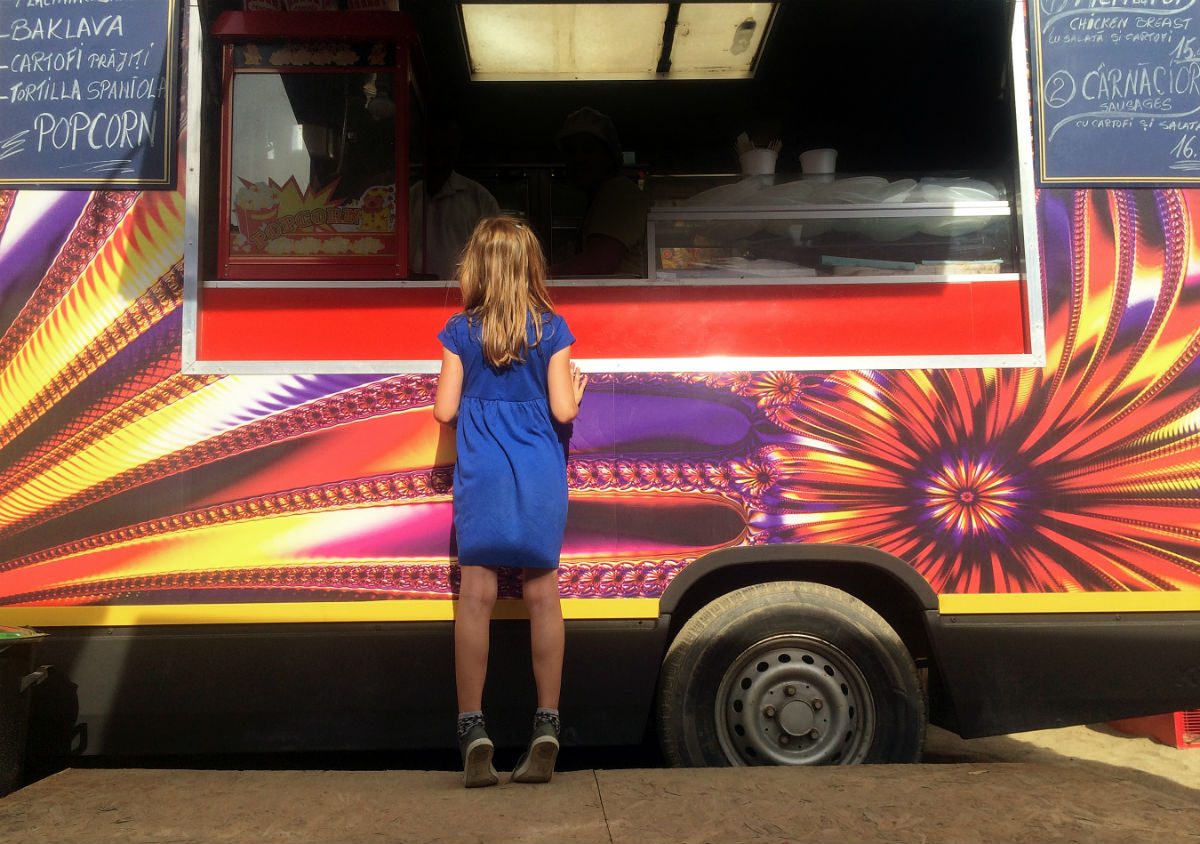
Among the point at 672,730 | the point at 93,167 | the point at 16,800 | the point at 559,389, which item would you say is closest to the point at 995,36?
the point at 559,389

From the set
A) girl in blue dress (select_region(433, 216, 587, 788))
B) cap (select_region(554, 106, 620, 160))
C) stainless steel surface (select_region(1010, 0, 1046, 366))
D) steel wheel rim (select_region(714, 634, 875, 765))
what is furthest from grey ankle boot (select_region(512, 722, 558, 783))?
cap (select_region(554, 106, 620, 160))

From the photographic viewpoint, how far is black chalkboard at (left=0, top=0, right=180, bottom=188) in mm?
3355

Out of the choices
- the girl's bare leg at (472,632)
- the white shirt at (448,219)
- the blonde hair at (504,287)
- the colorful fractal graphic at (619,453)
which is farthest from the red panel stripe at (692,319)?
the girl's bare leg at (472,632)

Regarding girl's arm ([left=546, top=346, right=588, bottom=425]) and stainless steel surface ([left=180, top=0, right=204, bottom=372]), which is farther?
stainless steel surface ([left=180, top=0, right=204, bottom=372])

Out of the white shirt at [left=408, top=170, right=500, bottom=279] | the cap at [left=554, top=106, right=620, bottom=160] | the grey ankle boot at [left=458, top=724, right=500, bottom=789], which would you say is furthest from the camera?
the cap at [left=554, top=106, right=620, bottom=160]

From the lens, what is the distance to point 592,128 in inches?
168

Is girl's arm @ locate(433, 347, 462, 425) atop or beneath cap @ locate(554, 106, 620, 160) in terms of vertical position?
beneath

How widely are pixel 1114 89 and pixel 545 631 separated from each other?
8.97 ft

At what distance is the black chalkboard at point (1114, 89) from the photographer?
3.45 m

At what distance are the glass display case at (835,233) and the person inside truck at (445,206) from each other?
2.93 feet

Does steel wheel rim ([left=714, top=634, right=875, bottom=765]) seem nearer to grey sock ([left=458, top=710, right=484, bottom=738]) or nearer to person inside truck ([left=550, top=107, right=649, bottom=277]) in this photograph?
grey sock ([left=458, top=710, right=484, bottom=738])

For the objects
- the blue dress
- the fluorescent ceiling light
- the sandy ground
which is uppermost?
the fluorescent ceiling light

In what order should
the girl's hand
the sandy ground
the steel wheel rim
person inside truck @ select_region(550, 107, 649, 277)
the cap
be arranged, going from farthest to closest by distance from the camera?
the cap, person inside truck @ select_region(550, 107, 649, 277), the steel wheel rim, the girl's hand, the sandy ground

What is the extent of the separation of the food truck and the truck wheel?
0.01 m
